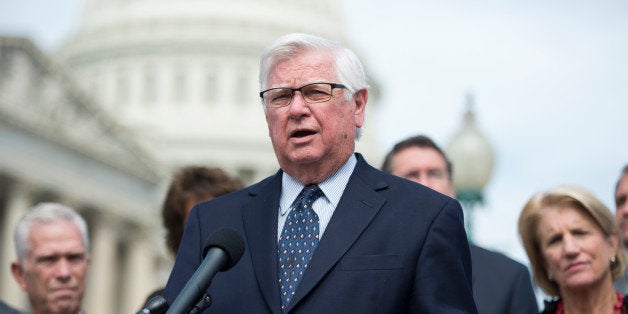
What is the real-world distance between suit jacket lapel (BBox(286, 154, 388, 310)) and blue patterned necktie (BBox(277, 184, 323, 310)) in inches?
3.6

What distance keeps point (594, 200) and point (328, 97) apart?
206 centimetres

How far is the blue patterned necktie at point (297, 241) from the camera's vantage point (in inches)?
199

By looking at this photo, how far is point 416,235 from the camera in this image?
4.93 metres

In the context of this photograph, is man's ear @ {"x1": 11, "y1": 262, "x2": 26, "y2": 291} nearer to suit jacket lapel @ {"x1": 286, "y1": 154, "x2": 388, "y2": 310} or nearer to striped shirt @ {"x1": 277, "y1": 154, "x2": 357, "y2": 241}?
striped shirt @ {"x1": 277, "y1": 154, "x2": 357, "y2": 241}

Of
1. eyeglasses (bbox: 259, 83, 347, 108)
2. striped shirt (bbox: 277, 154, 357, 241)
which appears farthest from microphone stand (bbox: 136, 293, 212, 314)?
eyeglasses (bbox: 259, 83, 347, 108)

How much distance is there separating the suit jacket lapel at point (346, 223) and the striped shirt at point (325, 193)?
0.13ft

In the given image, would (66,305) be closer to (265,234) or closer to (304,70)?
(265,234)

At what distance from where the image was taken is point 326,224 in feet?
16.9

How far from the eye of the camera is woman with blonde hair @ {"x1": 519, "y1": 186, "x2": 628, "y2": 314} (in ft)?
21.5

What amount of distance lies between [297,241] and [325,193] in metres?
0.23

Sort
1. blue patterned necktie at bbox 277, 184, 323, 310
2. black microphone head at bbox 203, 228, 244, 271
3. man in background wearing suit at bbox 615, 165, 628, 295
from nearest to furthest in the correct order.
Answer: black microphone head at bbox 203, 228, 244, 271
blue patterned necktie at bbox 277, 184, 323, 310
man in background wearing suit at bbox 615, 165, 628, 295

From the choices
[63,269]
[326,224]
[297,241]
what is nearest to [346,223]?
[326,224]

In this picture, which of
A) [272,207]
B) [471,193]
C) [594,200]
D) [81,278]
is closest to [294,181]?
[272,207]

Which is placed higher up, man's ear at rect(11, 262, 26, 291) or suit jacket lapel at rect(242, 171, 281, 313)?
suit jacket lapel at rect(242, 171, 281, 313)
